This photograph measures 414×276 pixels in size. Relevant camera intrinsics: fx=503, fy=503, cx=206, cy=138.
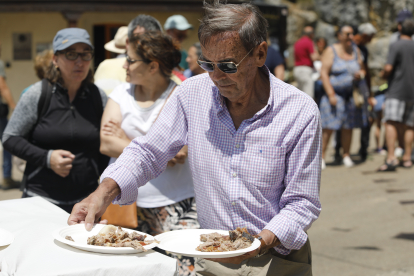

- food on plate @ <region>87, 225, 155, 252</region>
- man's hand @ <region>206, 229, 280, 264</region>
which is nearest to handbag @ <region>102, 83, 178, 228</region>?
food on plate @ <region>87, 225, 155, 252</region>

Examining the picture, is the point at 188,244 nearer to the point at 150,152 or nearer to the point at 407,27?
the point at 150,152

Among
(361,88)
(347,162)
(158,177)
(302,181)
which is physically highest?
(302,181)

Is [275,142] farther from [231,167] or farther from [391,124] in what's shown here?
[391,124]

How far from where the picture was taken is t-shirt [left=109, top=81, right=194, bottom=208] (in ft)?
10.9

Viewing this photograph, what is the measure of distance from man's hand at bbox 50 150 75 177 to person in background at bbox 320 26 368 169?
576 centimetres

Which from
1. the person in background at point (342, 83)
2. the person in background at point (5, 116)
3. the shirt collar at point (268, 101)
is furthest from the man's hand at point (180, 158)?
the person in background at point (342, 83)

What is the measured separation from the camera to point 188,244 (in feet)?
6.73

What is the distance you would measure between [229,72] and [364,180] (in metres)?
6.43

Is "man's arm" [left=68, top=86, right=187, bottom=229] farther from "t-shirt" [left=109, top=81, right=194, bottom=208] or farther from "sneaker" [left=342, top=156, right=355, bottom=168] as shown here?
"sneaker" [left=342, top=156, right=355, bottom=168]

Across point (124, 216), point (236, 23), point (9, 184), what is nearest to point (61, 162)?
point (124, 216)

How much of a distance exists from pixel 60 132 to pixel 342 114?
6.04 metres

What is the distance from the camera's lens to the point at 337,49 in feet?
27.3

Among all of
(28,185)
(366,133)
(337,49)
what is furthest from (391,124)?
(28,185)

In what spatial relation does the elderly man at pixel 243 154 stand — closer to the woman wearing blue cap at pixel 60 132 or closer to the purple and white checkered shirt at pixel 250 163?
the purple and white checkered shirt at pixel 250 163
